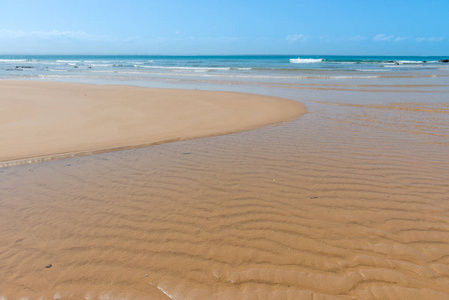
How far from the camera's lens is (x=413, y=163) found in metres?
4.89

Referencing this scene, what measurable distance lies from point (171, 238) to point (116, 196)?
1264 millimetres

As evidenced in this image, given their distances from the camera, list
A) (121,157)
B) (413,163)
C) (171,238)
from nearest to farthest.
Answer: (171,238), (413,163), (121,157)

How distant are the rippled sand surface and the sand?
796mm

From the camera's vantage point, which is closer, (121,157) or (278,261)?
(278,261)

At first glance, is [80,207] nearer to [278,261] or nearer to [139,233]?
[139,233]

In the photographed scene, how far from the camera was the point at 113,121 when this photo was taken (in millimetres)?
7922

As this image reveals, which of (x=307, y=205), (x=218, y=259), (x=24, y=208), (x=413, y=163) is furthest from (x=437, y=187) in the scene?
(x=24, y=208)

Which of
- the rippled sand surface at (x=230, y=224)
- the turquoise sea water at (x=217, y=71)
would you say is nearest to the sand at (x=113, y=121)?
the rippled sand surface at (x=230, y=224)

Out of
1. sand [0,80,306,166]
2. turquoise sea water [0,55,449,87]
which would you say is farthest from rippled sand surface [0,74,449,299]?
turquoise sea water [0,55,449,87]

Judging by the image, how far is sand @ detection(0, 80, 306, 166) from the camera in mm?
5875

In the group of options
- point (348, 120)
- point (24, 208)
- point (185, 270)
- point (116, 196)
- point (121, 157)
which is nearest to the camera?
point (185, 270)

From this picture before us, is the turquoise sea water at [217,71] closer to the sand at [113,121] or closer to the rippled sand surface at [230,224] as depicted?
the sand at [113,121]

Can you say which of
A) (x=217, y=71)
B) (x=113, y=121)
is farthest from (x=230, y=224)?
(x=217, y=71)

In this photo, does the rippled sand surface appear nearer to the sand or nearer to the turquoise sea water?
the sand
